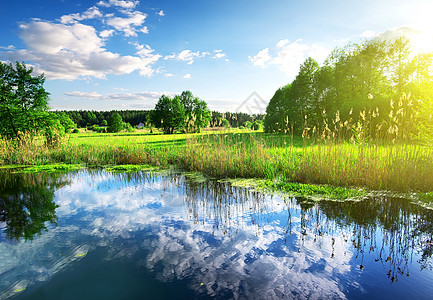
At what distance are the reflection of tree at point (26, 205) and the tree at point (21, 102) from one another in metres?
8.08

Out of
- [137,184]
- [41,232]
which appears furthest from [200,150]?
[41,232]

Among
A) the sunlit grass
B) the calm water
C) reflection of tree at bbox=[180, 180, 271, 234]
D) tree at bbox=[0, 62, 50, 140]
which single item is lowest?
the calm water

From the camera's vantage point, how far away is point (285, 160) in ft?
28.8

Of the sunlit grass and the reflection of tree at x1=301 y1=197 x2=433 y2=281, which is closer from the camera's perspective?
the reflection of tree at x1=301 y1=197 x2=433 y2=281

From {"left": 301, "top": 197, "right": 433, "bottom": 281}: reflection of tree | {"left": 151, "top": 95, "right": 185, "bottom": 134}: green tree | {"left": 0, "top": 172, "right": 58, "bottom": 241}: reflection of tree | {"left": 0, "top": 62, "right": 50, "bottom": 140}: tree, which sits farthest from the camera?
{"left": 151, "top": 95, "right": 185, "bottom": 134}: green tree

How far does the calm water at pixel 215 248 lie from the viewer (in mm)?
2963

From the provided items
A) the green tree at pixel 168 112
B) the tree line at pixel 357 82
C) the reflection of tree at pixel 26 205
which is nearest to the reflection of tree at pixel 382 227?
the reflection of tree at pixel 26 205

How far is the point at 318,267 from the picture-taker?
3.29 metres

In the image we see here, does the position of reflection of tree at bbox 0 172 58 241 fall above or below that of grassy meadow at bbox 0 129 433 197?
below

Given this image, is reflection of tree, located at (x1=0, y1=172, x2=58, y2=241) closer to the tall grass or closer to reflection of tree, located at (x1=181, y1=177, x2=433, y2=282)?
reflection of tree, located at (x1=181, y1=177, x2=433, y2=282)

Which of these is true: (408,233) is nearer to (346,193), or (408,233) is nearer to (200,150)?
(346,193)

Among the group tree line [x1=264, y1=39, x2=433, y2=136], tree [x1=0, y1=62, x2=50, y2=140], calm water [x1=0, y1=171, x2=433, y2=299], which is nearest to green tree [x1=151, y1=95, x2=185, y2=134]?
tree line [x1=264, y1=39, x2=433, y2=136]

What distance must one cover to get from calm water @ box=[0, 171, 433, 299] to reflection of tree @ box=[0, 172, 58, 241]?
0.04m

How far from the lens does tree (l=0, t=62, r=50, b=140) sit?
15.7m
